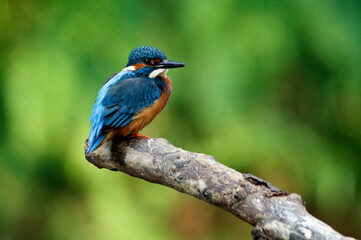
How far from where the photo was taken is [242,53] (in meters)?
3.64

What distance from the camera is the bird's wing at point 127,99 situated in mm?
2361

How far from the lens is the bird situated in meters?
2.33

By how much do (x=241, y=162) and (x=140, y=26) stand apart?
115cm

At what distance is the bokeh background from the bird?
106cm

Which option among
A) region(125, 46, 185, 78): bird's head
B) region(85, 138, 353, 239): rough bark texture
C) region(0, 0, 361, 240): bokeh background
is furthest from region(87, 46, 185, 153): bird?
region(0, 0, 361, 240): bokeh background

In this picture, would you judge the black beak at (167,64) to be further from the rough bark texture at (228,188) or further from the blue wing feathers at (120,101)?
the rough bark texture at (228,188)

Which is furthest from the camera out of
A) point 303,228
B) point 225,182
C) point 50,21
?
point 50,21

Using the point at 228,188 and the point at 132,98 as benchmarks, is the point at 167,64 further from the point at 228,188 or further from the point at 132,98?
the point at 228,188

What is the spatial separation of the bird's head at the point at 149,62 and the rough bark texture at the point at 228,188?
0.45 m

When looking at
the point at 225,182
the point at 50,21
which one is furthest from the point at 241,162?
the point at 225,182

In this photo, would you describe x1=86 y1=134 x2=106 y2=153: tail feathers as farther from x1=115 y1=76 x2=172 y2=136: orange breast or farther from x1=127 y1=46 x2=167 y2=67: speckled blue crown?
x1=127 y1=46 x2=167 y2=67: speckled blue crown

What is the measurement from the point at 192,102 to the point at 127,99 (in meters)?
1.35

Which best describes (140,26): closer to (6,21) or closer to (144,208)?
(6,21)

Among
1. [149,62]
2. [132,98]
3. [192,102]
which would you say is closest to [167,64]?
[149,62]
